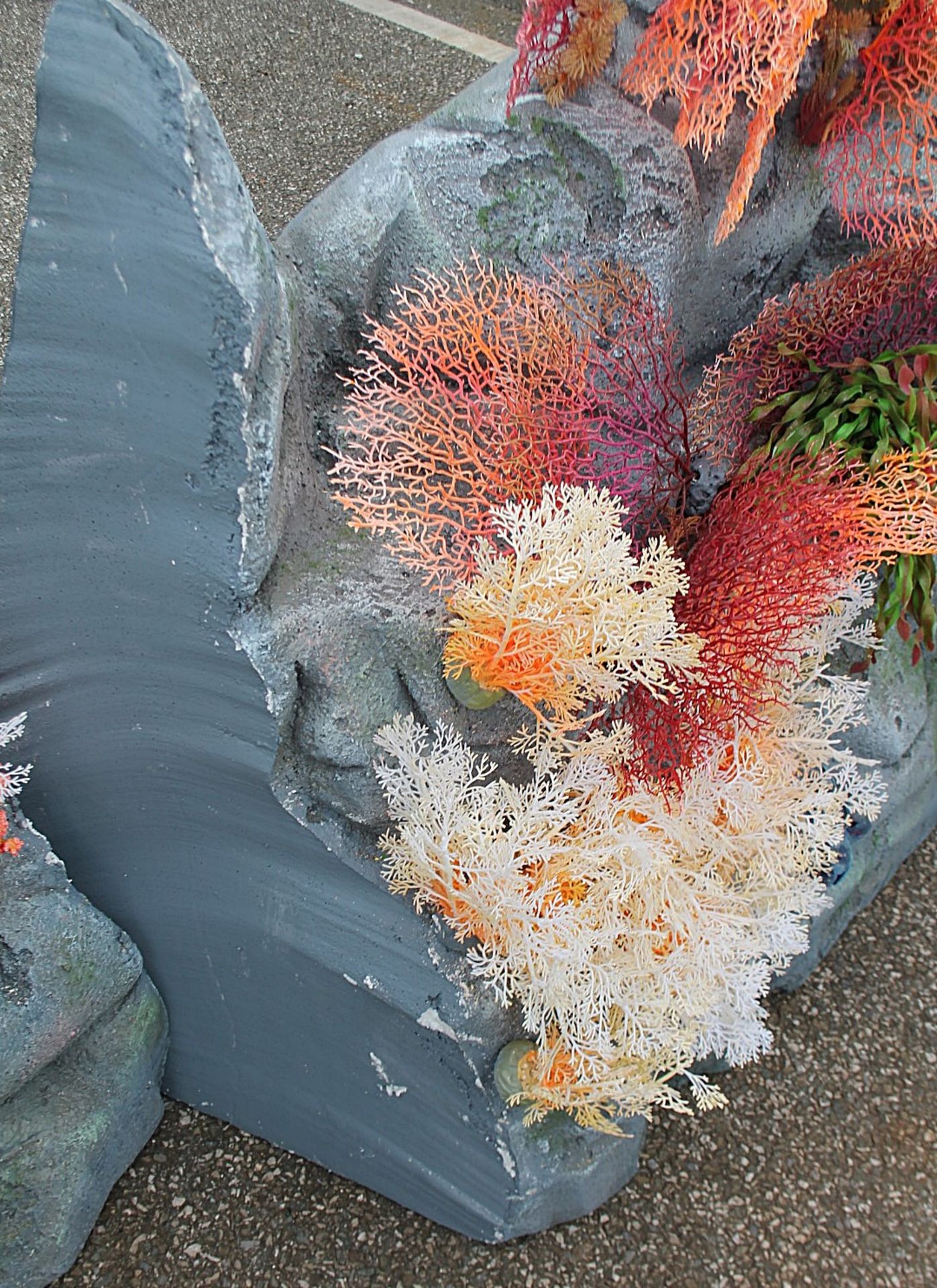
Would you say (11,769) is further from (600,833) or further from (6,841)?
(600,833)

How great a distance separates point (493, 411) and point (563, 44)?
1.70 feet

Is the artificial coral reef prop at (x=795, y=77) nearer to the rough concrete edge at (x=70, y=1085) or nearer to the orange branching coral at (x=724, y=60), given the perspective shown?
the orange branching coral at (x=724, y=60)

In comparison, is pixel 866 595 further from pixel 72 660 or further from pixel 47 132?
pixel 47 132

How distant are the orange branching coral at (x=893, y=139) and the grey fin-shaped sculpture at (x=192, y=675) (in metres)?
0.91

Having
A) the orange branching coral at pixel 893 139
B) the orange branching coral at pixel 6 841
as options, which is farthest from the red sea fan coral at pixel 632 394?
the orange branching coral at pixel 6 841

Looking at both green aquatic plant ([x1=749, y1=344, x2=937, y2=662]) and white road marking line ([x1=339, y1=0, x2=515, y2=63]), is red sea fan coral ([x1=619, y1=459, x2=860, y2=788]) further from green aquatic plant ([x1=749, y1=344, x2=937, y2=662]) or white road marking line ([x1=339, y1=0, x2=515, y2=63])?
white road marking line ([x1=339, y1=0, x2=515, y2=63])

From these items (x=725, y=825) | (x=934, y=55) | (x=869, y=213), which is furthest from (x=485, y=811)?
(x=934, y=55)

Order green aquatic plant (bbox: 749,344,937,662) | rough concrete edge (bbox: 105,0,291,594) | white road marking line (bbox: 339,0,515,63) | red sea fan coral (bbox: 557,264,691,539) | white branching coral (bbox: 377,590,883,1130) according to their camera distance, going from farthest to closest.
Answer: white road marking line (bbox: 339,0,515,63), green aquatic plant (bbox: 749,344,937,662), red sea fan coral (bbox: 557,264,691,539), white branching coral (bbox: 377,590,883,1130), rough concrete edge (bbox: 105,0,291,594)

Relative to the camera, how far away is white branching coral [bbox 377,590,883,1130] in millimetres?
1396

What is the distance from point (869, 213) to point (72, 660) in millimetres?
1265

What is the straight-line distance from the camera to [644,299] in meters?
1.61

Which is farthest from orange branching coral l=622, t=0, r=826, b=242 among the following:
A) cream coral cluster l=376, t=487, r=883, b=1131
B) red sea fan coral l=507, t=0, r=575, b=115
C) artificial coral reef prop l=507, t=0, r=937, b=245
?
cream coral cluster l=376, t=487, r=883, b=1131

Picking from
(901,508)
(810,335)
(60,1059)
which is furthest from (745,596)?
(60,1059)

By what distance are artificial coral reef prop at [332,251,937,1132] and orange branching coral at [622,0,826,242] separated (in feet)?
0.75
